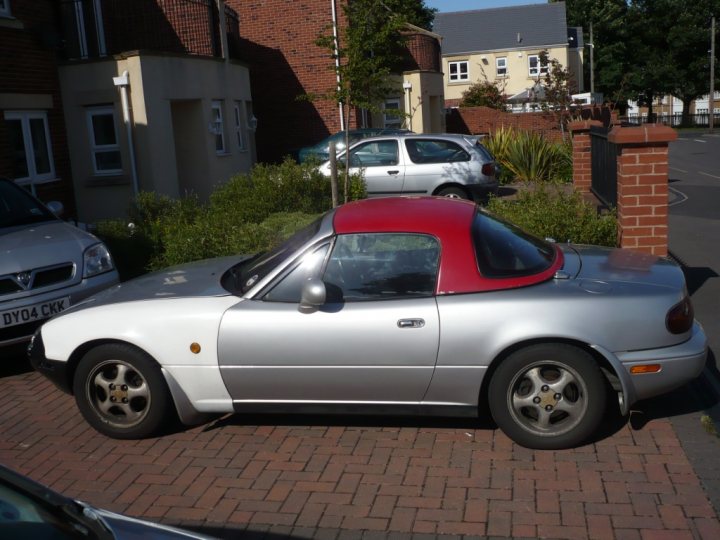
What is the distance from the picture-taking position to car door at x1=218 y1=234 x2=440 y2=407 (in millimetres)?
5184

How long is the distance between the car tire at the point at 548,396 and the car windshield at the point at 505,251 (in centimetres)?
53

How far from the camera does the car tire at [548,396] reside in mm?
5066

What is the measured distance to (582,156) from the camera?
13.5 m

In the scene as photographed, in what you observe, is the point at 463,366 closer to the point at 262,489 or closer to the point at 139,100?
the point at 262,489

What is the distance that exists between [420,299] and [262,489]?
1.43 metres

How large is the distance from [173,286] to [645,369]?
3104 millimetres

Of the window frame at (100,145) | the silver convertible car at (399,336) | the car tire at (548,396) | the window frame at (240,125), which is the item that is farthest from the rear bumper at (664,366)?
the window frame at (240,125)

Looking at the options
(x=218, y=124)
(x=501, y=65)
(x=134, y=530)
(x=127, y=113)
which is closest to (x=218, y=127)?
(x=218, y=124)

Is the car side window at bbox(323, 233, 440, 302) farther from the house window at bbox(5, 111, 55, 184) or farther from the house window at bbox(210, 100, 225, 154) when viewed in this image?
the house window at bbox(210, 100, 225, 154)

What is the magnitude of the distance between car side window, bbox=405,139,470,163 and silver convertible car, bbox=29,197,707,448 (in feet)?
35.2

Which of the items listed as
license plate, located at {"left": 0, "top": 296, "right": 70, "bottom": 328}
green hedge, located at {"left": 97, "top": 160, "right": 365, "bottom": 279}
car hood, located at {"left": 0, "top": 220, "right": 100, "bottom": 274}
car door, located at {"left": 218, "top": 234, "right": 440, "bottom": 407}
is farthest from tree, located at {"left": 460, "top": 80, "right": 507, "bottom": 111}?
car door, located at {"left": 218, "top": 234, "right": 440, "bottom": 407}

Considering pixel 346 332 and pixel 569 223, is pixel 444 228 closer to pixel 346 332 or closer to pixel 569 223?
pixel 346 332

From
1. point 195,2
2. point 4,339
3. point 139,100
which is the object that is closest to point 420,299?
point 4,339

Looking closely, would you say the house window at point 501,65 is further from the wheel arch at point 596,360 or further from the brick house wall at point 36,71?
the wheel arch at point 596,360
